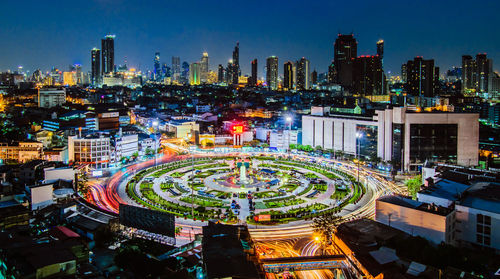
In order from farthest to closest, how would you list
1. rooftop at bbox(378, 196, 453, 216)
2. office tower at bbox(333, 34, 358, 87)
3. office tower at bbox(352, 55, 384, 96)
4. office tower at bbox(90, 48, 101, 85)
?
office tower at bbox(90, 48, 101, 85)
office tower at bbox(333, 34, 358, 87)
office tower at bbox(352, 55, 384, 96)
rooftop at bbox(378, 196, 453, 216)

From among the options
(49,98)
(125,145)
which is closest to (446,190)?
(125,145)

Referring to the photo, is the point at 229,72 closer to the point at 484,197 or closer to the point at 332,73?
the point at 332,73

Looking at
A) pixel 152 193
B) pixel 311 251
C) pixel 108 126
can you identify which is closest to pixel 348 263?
pixel 311 251

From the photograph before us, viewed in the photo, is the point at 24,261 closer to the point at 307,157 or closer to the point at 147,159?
the point at 147,159

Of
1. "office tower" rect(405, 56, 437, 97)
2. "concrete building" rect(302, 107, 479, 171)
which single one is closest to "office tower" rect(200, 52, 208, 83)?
"office tower" rect(405, 56, 437, 97)

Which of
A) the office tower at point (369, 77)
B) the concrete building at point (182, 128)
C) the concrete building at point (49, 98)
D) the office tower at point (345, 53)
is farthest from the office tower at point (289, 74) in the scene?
the concrete building at point (182, 128)

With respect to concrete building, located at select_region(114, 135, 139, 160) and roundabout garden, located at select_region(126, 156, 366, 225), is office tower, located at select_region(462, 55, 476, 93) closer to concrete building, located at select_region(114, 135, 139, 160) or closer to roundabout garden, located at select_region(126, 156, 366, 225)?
roundabout garden, located at select_region(126, 156, 366, 225)
